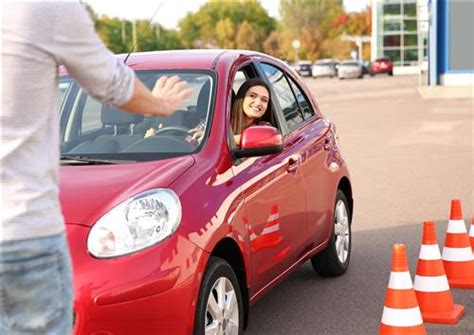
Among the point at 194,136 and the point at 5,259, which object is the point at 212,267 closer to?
the point at 194,136

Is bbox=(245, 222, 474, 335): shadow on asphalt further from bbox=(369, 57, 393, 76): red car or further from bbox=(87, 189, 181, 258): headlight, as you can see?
bbox=(369, 57, 393, 76): red car

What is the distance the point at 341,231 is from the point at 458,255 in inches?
34.3

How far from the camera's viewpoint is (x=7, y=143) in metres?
2.42

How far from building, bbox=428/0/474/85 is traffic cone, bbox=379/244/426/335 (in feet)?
110

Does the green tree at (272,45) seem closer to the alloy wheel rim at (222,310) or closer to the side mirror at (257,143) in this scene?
the side mirror at (257,143)

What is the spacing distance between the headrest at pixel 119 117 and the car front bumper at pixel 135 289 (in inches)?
53.6

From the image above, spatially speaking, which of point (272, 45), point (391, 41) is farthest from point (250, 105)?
point (272, 45)

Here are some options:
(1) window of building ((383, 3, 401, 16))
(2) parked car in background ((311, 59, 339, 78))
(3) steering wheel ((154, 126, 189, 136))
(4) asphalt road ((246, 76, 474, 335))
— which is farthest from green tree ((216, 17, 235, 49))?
(3) steering wheel ((154, 126, 189, 136))

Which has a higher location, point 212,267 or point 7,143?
point 7,143

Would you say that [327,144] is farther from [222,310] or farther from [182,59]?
[222,310]

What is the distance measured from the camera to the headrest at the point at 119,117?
5598mm

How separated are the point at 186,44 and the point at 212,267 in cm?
15081

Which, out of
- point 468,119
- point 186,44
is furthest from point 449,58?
point 186,44

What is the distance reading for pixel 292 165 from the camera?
5.96m
